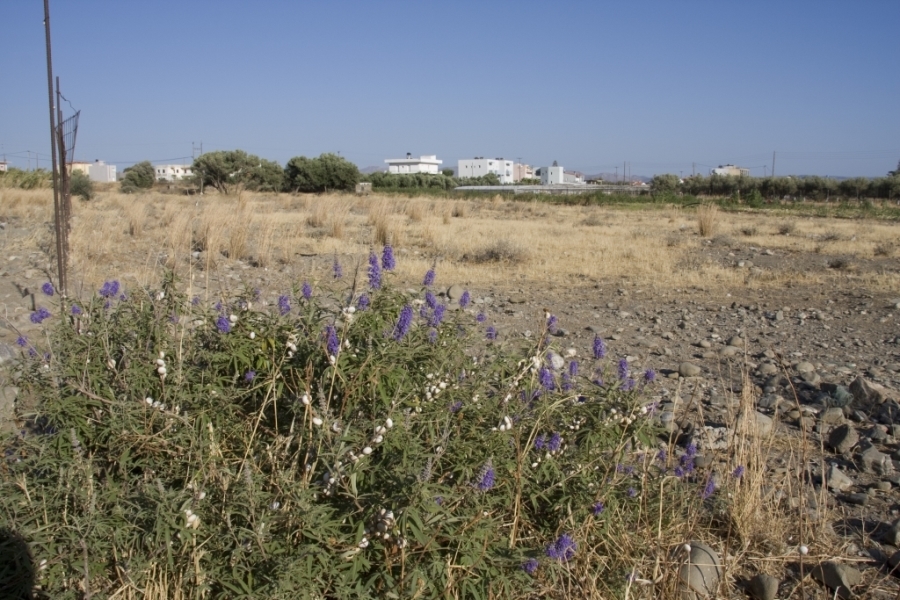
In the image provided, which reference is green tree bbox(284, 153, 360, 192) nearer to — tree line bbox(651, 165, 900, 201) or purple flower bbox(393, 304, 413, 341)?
tree line bbox(651, 165, 900, 201)

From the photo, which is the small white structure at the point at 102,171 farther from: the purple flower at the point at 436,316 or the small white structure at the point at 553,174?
the purple flower at the point at 436,316

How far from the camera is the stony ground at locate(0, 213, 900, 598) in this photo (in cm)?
295

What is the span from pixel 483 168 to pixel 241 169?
89.7 meters

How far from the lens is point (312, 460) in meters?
2.17

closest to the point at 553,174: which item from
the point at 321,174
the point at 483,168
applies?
the point at 483,168

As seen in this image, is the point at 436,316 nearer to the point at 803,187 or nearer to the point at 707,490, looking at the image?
the point at 707,490

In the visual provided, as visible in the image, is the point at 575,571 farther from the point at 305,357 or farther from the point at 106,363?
the point at 106,363

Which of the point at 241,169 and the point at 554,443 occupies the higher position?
the point at 241,169

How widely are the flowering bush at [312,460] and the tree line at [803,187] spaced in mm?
42547

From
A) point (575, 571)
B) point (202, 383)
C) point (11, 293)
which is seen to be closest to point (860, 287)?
point (575, 571)

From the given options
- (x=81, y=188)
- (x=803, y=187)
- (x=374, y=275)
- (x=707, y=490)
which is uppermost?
(x=803, y=187)

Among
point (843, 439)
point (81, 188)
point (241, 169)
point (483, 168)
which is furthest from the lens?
point (483, 168)

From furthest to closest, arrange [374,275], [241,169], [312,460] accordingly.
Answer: [241,169] → [374,275] → [312,460]

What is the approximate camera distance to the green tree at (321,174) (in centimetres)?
4200
